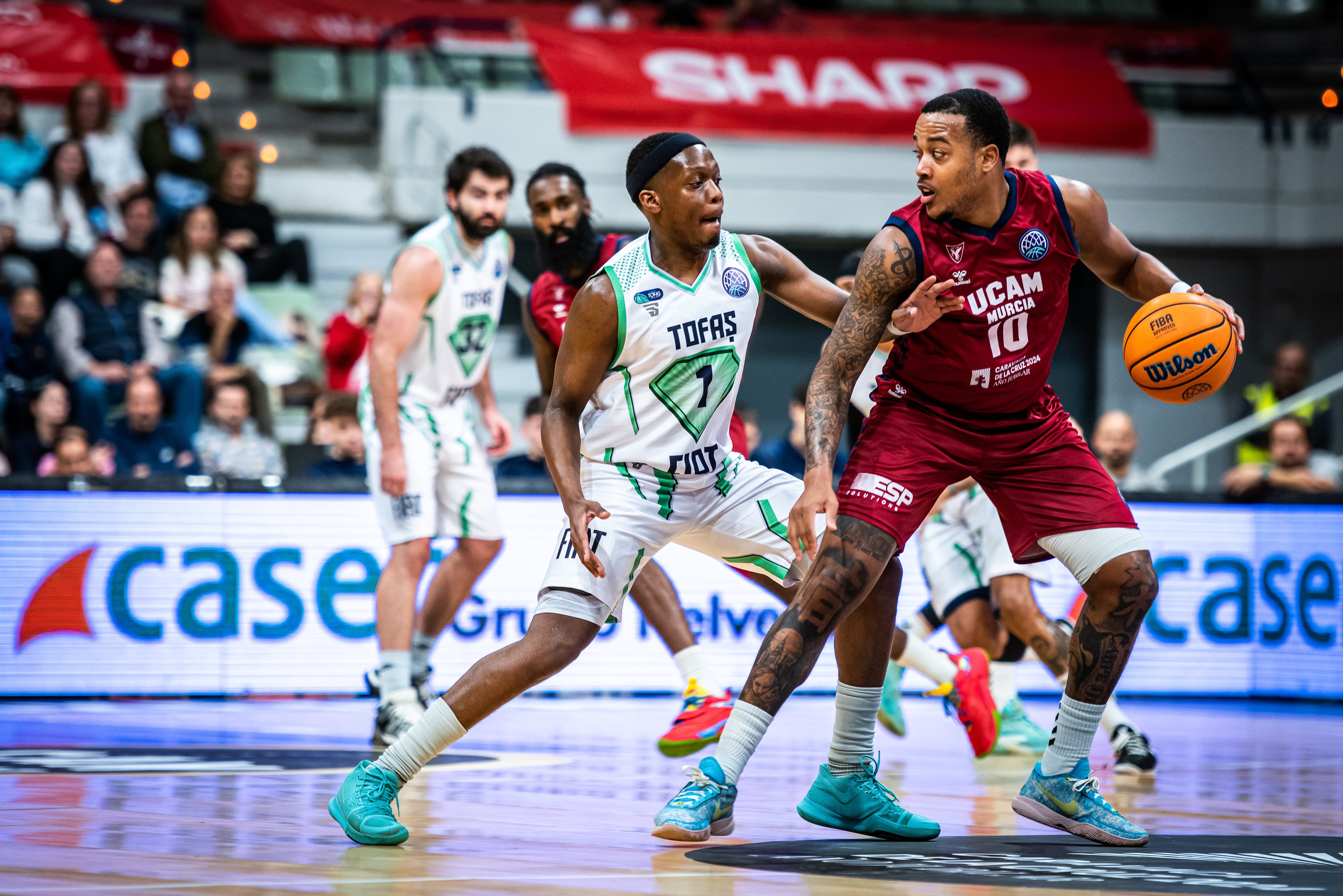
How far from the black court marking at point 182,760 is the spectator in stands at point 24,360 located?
486cm

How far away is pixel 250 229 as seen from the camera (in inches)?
488

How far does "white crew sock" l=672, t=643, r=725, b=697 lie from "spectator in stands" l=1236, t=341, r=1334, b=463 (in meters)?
8.14

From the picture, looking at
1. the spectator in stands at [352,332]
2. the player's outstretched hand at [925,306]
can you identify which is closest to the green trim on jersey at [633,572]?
the player's outstretched hand at [925,306]

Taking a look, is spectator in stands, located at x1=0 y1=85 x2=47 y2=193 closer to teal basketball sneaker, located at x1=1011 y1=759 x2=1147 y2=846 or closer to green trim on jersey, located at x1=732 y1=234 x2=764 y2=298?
green trim on jersey, located at x1=732 y1=234 x2=764 y2=298

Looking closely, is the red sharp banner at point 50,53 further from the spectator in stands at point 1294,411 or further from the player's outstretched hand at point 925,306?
the player's outstretched hand at point 925,306

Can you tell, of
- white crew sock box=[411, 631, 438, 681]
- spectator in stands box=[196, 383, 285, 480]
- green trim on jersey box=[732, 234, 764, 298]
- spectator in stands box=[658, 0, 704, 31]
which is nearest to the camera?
green trim on jersey box=[732, 234, 764, 298]

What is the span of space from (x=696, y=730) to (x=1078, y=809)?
1237 millimetres

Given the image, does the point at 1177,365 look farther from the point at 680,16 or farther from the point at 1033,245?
the point at 680,16

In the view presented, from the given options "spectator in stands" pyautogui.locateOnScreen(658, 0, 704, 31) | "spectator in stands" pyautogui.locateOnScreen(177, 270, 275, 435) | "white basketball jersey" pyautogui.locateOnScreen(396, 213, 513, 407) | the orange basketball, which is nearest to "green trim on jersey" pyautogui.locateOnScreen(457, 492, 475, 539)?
"white basketball jersey" pyautogui.locateOnScreen(396, 213, 513, 407)

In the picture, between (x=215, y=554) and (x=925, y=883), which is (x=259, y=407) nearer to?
(x=215, y=554)

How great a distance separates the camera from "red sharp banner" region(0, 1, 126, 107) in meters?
13.1

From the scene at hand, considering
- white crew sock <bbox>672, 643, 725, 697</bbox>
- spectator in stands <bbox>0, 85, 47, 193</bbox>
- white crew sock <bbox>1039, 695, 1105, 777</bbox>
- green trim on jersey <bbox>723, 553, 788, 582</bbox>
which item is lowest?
white crew sock <bbox>1039, 695, 1105, 777</bbox>

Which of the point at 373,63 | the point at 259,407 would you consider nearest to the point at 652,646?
the point at 259,407

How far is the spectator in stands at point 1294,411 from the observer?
40.9ft
